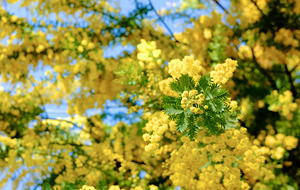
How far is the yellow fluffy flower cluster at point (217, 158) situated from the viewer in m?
1.10

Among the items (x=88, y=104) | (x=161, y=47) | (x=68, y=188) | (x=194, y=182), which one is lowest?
(x=68, y=188)

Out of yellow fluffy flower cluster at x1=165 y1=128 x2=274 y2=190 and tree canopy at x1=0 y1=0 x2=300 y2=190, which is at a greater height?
tree canopy at x1=0 y1=0 x2=300 y2=190

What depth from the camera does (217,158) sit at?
1.10 m

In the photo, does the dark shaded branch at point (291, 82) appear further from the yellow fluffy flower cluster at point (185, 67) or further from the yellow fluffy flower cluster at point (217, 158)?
the yellow fluffy flower cluster at point (185, 67)

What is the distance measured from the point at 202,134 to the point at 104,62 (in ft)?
3.77

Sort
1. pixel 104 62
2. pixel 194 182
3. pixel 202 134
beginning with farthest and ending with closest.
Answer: pixel 104 62, pixel 194 182, pixel 202 134

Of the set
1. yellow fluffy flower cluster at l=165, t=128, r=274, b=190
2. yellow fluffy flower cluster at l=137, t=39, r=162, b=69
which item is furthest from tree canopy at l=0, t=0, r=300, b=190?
yellow fluffy flower cluster at l=165, t=128, r=274, b=190

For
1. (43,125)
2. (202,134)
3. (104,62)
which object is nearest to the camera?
(202,134)

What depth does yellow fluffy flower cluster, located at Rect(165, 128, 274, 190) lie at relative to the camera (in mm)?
1103

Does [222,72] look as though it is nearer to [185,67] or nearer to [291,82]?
[185,67]

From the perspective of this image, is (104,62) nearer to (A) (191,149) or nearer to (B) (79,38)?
(B) (79,38)

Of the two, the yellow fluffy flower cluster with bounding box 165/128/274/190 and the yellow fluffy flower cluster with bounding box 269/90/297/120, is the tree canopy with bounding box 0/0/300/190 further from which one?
the yellow fluffy flower cluster with bounding box 165/128/274/190

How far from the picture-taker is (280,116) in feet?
7.13

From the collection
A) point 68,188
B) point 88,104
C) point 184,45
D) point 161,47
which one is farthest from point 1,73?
point 68,188
